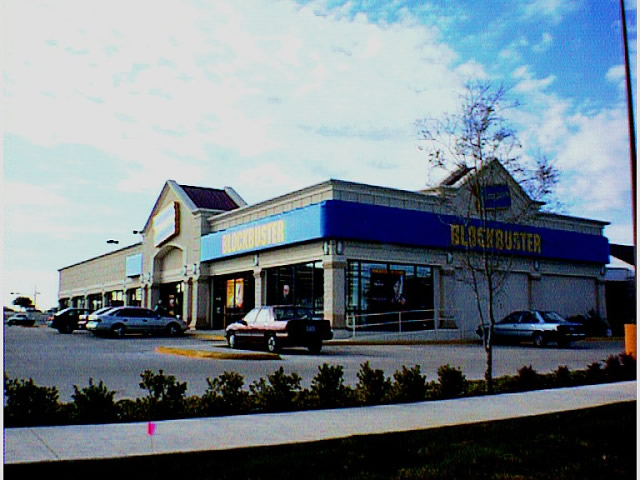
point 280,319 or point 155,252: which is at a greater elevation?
point 155,252

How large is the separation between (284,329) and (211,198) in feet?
50.2

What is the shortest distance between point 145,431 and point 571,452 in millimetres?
4141

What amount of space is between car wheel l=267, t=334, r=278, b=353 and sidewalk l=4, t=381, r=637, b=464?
9408 millimetres

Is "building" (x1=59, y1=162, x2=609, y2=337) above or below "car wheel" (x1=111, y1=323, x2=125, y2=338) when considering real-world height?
above

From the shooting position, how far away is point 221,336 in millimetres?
26625

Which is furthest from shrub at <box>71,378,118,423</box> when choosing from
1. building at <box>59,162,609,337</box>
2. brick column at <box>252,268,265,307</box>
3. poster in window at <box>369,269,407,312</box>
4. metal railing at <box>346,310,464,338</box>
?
brick column at <box>252,268,265,307</box>

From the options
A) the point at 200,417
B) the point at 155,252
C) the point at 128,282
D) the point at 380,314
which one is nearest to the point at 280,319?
the point at 380,314

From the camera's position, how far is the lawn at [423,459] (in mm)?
5746

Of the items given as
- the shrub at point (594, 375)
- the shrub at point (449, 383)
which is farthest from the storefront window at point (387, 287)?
the shrub at point (449, 383)

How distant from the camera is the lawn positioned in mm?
5746

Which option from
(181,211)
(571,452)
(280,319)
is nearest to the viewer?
(571,452)

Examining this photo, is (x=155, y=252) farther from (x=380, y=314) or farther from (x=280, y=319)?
(x=280, y=319)

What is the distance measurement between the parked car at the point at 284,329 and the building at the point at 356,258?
509 centimetres

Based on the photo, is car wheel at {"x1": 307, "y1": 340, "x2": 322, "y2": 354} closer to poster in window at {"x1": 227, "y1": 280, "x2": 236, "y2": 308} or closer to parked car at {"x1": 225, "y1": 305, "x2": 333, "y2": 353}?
parked car at {"x1": 225, "y1": 305, "x2": 333, "y2": 353}
